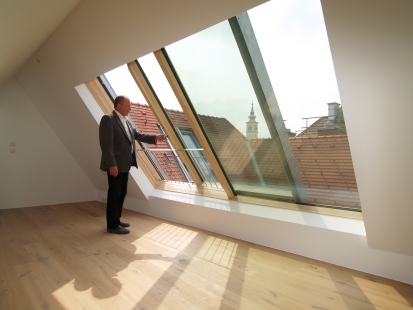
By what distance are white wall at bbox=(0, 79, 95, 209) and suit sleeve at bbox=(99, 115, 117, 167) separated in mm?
2435

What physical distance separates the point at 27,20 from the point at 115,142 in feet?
4.76

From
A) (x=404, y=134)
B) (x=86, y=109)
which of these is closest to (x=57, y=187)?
(x=86, y=109)

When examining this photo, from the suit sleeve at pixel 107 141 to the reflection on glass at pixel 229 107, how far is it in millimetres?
971

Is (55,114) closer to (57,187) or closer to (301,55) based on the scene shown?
(57,187)

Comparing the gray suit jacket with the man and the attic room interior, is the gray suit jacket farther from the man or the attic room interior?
the attic room interior

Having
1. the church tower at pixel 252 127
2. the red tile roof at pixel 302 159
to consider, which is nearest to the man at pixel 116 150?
the red tile roof at pixel 302 159

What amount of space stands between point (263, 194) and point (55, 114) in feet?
11.3

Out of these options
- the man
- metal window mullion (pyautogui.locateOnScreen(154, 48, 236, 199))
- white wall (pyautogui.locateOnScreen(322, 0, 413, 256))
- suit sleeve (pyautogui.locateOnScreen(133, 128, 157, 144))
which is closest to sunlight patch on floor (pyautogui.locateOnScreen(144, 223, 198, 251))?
the man

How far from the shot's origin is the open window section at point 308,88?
1.89m

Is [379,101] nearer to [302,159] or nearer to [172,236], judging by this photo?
[302,159]

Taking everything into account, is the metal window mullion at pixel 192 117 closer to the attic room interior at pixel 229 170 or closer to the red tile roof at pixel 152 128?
the attic room interior at pixel 229 170

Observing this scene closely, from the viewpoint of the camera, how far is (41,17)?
2213 millimetres

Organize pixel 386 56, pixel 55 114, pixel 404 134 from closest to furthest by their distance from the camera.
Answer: pixel 386 56, pixel 404 134, pixel 55 114

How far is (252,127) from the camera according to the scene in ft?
8.46
